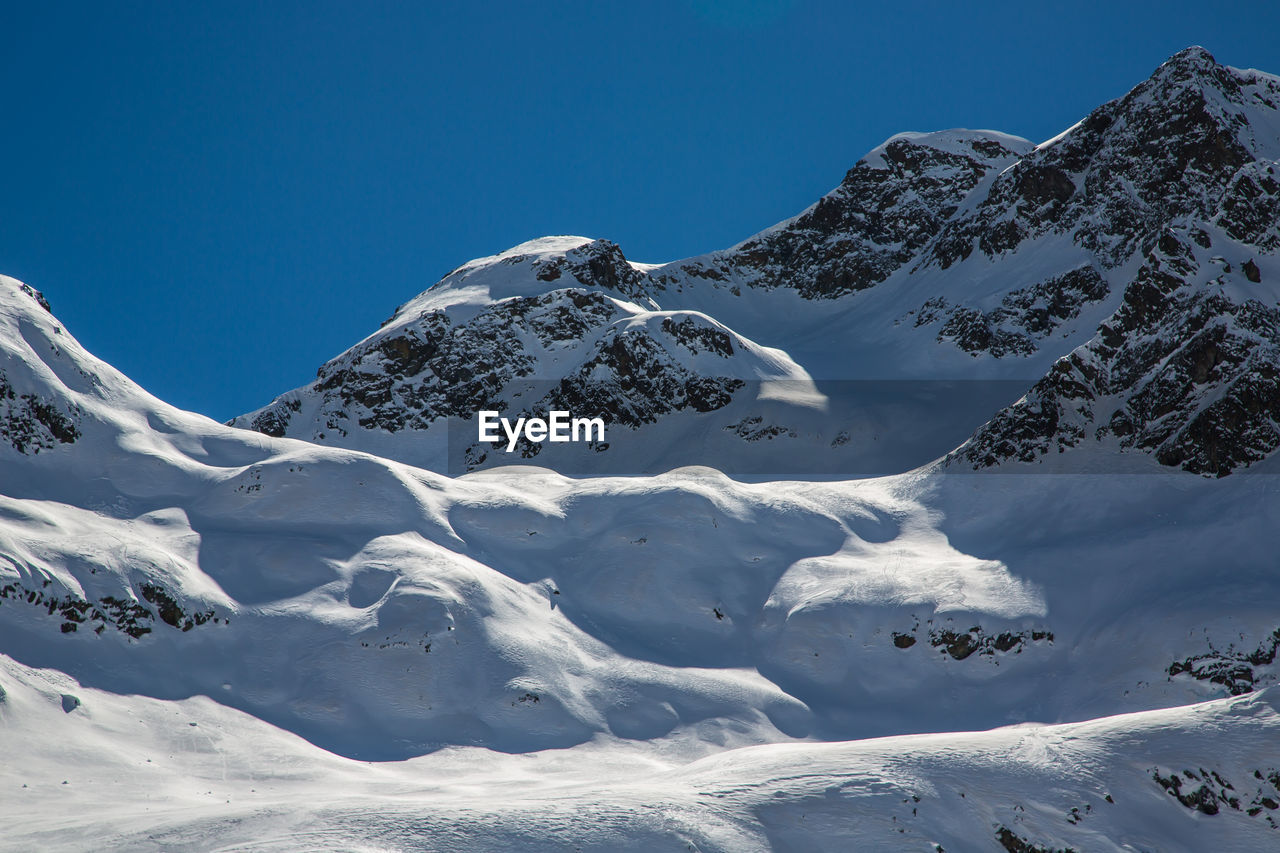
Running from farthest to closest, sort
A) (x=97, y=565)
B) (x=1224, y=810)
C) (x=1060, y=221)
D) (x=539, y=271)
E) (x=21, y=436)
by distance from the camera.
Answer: (x=539, y=271) → (x=1060, y=221) → (x=21, y=436) → (x=97, y=565) → (x=1224, y=810)

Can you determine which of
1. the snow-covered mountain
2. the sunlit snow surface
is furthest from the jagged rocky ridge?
the sunlit snow surface

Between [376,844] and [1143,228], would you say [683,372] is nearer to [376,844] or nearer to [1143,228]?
[1143,228]

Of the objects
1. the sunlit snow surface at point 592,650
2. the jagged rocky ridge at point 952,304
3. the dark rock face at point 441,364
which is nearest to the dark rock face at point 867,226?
the jagged rocky ridge at point 952,304

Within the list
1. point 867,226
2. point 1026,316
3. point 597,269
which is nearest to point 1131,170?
point 1026,316

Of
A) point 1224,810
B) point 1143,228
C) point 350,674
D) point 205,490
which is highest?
point 1143,228

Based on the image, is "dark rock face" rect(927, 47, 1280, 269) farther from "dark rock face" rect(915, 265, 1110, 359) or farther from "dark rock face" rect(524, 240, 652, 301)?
"dark rock face" rect(524, 240, 652, 301)

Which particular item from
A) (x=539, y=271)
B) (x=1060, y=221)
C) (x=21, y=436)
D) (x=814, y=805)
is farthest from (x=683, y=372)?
(x=814, y=805)

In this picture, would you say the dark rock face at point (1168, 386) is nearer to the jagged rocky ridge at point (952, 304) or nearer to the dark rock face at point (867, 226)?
the jagged rocky ridge at point (952, 304)
